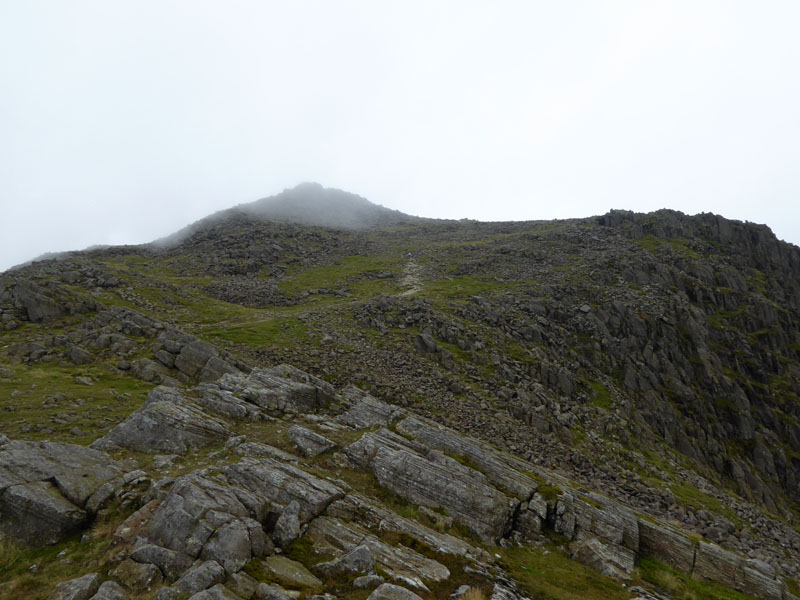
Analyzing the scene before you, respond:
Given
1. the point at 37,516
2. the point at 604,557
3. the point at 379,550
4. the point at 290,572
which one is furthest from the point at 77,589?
the point at 604,557

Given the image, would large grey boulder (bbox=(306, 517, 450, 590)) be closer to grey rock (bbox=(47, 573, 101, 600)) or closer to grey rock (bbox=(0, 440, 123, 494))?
grey rock (bbox=(47, 573, 101, 600))

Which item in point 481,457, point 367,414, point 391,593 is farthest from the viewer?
point 367,414

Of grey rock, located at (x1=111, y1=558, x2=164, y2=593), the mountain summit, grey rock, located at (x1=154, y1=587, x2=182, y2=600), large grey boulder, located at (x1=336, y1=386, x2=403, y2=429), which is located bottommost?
large grey boulder, located at (x1=336, y1=386, x2=403, y2=429)

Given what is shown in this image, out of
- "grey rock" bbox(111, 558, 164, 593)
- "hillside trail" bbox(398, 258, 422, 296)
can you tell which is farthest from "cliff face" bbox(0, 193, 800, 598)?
"hillside trail" bbox(398, 258, 422, 296)

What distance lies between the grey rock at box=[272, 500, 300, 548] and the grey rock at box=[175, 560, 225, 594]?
2.73 meters

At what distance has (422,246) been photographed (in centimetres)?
11219

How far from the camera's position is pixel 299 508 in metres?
16.0

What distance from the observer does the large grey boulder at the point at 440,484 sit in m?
20.3

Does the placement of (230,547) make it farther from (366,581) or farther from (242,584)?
(366,581)

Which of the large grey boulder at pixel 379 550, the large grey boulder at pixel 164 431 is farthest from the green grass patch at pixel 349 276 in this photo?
the large grey boulder at pixel 379 550

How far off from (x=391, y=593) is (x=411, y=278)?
71.2m

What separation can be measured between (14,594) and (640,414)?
177ft

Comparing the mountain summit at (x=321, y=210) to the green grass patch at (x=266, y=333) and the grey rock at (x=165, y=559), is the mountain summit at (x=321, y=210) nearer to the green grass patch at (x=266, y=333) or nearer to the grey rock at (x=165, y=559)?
the green grass patch at (x=266, y=333)

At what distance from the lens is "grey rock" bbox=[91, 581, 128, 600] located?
36.1 ft
